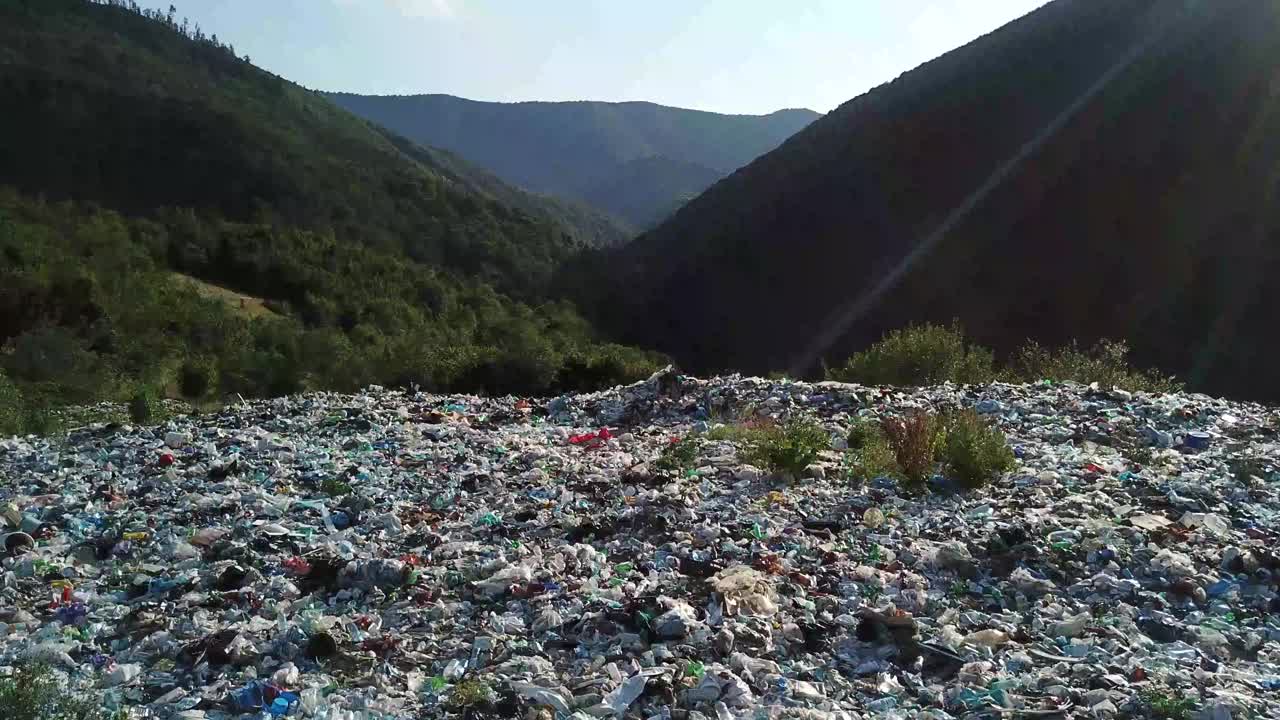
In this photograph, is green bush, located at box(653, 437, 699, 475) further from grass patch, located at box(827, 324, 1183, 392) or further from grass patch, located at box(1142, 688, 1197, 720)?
grass patch, located at box(827, 324, 1183, 392)

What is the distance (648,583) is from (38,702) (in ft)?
7.92

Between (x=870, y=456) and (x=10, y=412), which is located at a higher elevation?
(x=10, y=412)

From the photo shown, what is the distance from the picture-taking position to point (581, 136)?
10750 cm

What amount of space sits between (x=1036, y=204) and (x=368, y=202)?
97.4 ft

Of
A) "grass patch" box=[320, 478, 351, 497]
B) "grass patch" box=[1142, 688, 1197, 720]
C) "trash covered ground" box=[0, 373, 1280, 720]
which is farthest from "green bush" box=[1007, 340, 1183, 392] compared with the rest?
"grass patch" box=[320, 478, 351, 497]

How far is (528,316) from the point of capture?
3266cm

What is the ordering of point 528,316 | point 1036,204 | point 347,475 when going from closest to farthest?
point 347,475 < point 1036,204 < point 528,316

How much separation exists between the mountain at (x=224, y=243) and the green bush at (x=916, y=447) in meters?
9.86

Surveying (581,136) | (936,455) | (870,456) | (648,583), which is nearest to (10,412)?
(648,583)

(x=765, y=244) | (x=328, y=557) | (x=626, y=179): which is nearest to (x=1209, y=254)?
(x=765, y=244)

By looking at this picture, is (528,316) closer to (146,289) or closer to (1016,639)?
(146,289)

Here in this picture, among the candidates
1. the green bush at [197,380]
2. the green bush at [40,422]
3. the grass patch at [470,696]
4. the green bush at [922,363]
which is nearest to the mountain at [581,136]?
the green bush at [197,380]

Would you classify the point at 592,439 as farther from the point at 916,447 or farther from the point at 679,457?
the point at 916,447

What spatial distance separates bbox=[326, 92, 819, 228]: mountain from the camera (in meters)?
97.1
